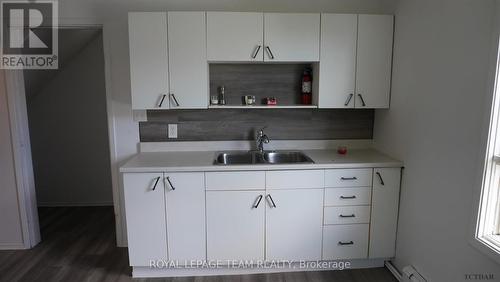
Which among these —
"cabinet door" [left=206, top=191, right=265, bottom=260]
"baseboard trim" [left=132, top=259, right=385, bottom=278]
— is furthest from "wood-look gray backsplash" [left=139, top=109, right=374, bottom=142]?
"baseboard trim" [left=132, top=259, right=385, bottom=278]

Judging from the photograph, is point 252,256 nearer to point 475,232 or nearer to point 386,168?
point 386,168

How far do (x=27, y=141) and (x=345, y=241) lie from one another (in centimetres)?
292

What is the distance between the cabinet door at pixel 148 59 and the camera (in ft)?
7.51

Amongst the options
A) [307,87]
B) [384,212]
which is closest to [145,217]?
[307,87]

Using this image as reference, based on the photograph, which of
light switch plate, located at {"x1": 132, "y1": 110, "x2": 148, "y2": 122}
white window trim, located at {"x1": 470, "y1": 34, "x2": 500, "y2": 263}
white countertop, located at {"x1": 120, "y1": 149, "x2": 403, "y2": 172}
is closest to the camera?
white window trim, located at {"x1": 470, "y1": 34, "x2": 500, "y2": 263}

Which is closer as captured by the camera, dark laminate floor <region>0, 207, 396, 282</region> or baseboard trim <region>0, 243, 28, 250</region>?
dark laminate floor <region>0, 207, 396, 282</region>

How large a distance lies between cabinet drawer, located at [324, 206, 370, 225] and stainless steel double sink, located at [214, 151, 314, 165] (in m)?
0.51

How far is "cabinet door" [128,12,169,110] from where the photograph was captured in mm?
2289

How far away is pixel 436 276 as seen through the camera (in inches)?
78.1

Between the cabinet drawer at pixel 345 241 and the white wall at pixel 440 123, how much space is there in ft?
0.95

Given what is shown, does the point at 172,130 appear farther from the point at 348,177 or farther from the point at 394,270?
the point at 394,270

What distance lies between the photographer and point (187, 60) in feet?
7.69

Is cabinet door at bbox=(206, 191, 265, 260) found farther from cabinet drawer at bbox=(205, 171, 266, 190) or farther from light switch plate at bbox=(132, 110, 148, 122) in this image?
light switch plate at bbox=(132, 110, 148, 122)

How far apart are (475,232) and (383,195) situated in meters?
0.76
